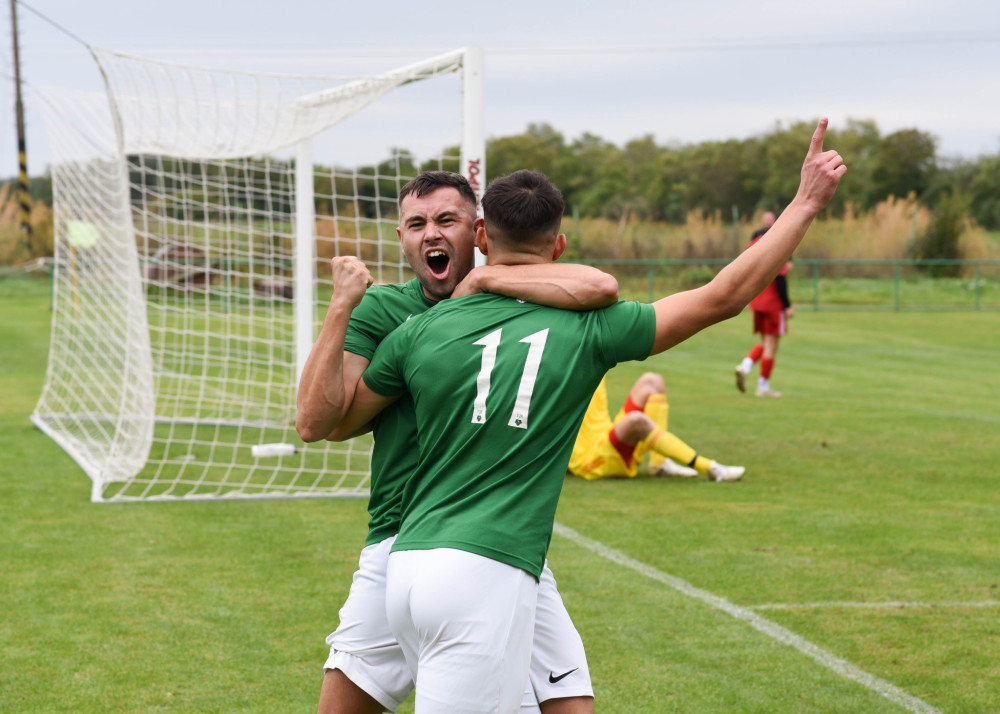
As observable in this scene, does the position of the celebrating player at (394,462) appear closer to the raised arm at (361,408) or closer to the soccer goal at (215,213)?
the raised arm at (361,408)

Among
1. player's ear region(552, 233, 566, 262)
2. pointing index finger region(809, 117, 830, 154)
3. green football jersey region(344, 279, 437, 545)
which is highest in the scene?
pointing index finger region(809, 117, 830, 154)

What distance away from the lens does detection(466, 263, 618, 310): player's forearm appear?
101 inches

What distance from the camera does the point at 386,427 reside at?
2896mm

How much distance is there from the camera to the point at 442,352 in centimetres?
252

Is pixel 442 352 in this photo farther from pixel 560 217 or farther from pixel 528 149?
pixel 528 149

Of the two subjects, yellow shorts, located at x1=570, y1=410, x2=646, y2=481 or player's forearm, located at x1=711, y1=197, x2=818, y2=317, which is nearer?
player's forearm, located at x1=711, y1=197, x2=818, y2=317

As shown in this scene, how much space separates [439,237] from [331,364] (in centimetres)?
50

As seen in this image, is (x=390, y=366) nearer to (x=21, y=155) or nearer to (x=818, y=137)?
(x=818, y=137)

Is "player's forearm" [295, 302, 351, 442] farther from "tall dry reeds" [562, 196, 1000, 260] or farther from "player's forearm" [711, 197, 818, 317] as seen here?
"tall dry reeds" [562, 196, 1000, 260]

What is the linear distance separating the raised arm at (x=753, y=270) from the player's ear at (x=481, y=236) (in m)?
0.45

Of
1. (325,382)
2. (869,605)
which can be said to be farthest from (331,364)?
(869,605)

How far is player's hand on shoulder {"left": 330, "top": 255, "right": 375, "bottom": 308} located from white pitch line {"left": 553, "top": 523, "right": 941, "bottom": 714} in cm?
291

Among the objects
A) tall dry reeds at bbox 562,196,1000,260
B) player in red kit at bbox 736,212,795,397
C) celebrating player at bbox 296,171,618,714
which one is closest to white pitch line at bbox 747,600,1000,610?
celebrating player at bbox 296,171,618,714

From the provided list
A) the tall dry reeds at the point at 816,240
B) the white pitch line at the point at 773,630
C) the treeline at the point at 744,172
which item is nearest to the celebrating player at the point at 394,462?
the white pitch line at the point at 773,630
